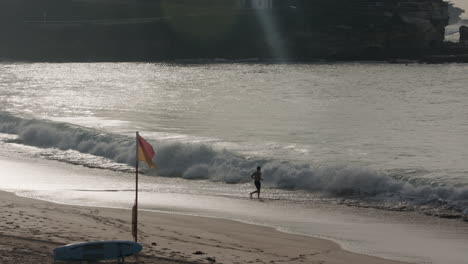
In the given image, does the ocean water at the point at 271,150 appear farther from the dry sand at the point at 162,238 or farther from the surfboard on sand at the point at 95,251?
the surfboard on sand at the point at 95,251

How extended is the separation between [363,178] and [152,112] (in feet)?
66.3

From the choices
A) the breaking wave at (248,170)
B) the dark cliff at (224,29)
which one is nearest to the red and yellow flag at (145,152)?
the breaking wave at (248,170)

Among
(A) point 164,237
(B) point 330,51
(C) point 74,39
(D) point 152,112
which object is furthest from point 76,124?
(C) point 74,39

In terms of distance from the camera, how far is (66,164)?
25.9 metres

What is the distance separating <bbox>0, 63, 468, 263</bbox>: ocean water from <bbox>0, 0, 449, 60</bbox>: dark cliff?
3673cm

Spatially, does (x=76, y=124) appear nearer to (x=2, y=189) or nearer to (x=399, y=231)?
(x=2, y=189)

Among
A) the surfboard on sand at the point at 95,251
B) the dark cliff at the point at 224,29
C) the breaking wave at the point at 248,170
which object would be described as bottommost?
the surfboard on sand at the point at 95,251

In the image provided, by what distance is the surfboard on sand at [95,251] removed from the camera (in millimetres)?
11898

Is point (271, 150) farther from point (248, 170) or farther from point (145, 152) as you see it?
point (145, 152)

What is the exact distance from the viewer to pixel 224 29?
103m

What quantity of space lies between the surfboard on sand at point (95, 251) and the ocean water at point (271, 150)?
422 cm

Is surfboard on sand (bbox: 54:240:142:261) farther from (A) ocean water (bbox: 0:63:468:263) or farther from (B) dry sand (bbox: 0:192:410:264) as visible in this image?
(A) ocean water (bbox: 0:63:468:263)

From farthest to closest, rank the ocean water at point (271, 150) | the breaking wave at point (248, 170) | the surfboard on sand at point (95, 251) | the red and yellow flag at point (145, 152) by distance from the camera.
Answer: the breaking wave at point (248, 170) < the ocean water at point (271, 150) < the red and yellow flag at point (145, 152) < the surfboard on sand at point (95, 251)

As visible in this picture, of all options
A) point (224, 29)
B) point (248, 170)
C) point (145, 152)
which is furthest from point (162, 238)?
point (224, 29)
